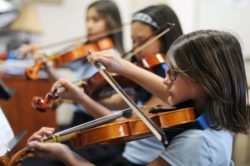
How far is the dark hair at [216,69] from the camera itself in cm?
96

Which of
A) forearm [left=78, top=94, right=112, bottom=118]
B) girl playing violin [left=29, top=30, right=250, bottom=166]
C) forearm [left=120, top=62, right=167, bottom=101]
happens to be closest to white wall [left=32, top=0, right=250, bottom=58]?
forearm [left=78, top=94, right=112, bottom=118]

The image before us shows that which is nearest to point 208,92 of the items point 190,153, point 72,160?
point 190,153

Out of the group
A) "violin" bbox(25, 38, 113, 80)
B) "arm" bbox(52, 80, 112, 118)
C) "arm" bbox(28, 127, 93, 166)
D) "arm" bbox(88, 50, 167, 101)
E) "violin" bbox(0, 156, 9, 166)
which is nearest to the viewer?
"violin" bbox(0, 156, 9, 166)

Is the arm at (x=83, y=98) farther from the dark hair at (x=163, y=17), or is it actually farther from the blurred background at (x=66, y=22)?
the blurred background at (x=66, y=22)

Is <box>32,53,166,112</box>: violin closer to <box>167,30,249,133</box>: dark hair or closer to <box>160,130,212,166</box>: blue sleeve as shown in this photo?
<box>167,30,249,133</box>: dark hair

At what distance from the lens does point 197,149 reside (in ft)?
2.98

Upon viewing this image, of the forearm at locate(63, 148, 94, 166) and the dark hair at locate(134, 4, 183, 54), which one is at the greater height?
the dark hair at locate(134, 4, 183, 54)

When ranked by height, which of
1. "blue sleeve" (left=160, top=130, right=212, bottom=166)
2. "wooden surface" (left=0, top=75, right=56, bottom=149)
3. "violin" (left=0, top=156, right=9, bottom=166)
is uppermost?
"violin" (left=0, top=156, right=9, bottom=166)

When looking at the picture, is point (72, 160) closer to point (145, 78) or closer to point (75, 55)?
point (145, 78)

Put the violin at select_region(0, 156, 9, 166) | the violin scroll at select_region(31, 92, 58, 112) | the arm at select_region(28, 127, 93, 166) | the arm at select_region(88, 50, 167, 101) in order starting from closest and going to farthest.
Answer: the violin at select_region(0, 156, 9, 166) → the arm at select_region(28, 127, 93, 166) → the arm at select_region(88, 50, 167, 101) → the violin scroll at select_region(31, 92, 58, 112)

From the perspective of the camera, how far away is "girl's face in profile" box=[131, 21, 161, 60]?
142 cm

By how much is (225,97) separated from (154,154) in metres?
0.43

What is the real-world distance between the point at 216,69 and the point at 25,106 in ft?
5.03

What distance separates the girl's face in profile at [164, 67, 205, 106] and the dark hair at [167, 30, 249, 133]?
2 cm
